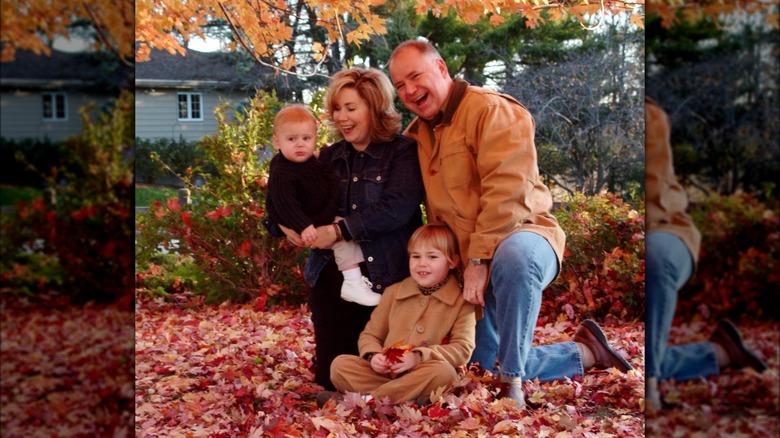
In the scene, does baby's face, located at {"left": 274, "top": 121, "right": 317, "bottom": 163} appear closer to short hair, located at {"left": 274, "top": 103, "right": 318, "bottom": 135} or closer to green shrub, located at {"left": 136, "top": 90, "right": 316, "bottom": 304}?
short hair, located at {"left": 274, "top": 103, "right": 318, "bottom": 135}

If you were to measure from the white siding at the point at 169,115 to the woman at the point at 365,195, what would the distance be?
1.03 m

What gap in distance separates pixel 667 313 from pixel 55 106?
Result: 1.48 metres

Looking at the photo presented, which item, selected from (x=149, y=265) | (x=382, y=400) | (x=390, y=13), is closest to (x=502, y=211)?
(x=382, y=400)

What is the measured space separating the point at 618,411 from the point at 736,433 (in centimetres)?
197

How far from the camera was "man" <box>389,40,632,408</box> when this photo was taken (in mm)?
3527

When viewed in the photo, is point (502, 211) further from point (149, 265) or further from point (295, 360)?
point (149, 265)

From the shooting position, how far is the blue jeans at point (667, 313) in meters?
1.71

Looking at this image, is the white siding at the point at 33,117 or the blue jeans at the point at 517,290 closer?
the white siding at the point at 33,117

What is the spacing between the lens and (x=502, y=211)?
11.6ft

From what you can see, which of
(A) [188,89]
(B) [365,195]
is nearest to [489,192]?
(B) [365,195]

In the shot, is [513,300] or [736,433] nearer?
[736,433]

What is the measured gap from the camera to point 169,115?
440cm

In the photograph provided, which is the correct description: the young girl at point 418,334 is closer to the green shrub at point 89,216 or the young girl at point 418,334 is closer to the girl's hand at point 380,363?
the girl's hand at point 380,363

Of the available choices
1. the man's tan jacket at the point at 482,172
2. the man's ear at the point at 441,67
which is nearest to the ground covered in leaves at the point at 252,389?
the man's tan jacket at the point at 482,172
